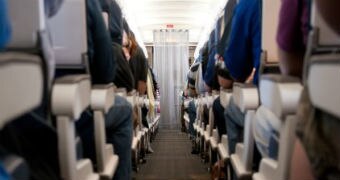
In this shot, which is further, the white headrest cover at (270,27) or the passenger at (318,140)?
the white headrest cover at (270,27)

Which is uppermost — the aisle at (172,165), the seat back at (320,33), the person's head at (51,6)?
the person's head at (51,6)

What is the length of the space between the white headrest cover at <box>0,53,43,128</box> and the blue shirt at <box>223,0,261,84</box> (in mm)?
1455

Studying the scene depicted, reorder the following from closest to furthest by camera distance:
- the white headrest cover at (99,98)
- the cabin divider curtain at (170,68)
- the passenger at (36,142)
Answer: the passenger at (36,142), the white headrest cover at (99,98), the cabin divider curtain at (170,68)

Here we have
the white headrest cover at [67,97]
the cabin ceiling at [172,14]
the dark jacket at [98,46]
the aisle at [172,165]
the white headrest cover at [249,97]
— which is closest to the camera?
the white headrest cover at [67,97]

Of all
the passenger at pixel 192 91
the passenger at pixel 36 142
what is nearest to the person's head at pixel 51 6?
the passenger at pixel 36 142

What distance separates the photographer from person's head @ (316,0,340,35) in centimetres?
87

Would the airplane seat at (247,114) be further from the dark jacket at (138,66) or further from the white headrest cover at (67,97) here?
the dark jacket at (138,66)

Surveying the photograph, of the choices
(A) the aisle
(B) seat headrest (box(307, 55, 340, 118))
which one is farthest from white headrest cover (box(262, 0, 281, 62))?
(A) the aisle

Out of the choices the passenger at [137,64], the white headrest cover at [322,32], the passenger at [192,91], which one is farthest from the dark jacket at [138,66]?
the white headrest cover at [322,32]

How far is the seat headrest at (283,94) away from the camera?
116cm

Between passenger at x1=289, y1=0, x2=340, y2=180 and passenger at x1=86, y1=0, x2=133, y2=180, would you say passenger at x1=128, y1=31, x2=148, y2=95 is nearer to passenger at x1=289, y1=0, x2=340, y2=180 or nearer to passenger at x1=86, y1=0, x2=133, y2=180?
passenger at x1=86, y1=0, x2=133, y2=180

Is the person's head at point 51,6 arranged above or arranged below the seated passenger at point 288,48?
above

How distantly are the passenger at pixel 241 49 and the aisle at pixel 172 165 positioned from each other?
191 centimetres

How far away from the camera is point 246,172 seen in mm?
1814
